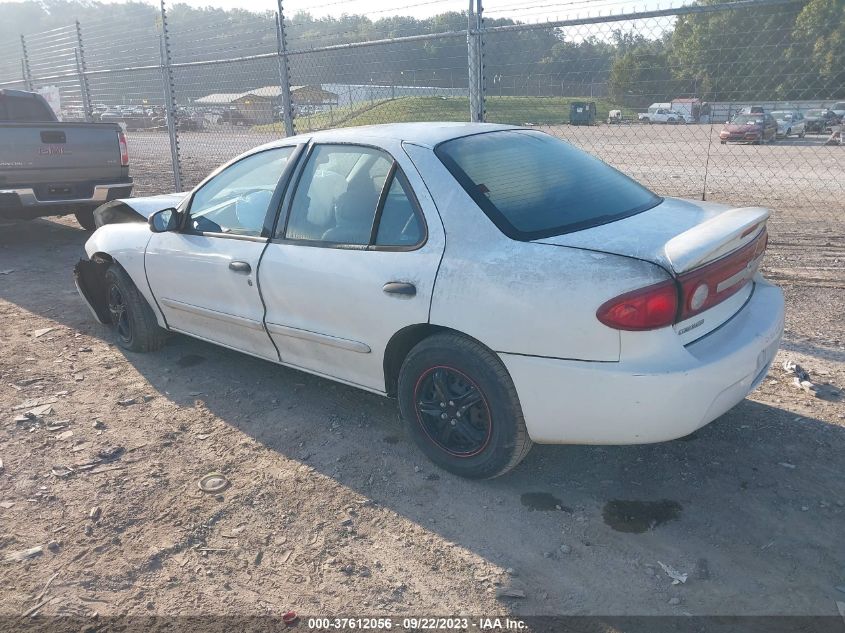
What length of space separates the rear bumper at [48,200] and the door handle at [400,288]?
257 inches

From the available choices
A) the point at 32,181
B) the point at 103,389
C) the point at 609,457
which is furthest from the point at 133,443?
the point at 32,181

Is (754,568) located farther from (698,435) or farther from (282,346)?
(282,346)

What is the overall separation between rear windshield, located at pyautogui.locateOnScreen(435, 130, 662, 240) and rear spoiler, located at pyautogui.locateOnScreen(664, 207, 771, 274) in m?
0.38

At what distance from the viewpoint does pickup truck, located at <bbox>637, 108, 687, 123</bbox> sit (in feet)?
29.2

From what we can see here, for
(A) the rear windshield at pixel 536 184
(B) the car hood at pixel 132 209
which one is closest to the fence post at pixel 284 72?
(B) the car hood at pixel 132 209

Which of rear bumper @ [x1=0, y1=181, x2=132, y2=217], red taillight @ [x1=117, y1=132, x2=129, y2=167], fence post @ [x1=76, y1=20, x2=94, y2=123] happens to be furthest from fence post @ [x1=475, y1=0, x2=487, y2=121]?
fence post @ [x1=76, y1=20, x2=94, y2=123]

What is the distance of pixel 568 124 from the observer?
28.7ft

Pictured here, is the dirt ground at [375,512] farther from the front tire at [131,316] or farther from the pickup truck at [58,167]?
the pickup truck at [58,167]

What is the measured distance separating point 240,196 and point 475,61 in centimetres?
283

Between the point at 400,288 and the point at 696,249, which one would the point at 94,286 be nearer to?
the point at 400,288

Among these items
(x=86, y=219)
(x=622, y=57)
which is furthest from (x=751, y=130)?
(x=86, y=219)

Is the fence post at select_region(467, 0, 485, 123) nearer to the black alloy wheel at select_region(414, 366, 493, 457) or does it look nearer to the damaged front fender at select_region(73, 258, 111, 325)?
the damaged front fender at select_region(73, 258, 111, 325)

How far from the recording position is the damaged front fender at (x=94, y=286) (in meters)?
5.53

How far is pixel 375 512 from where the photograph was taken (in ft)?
10.5
